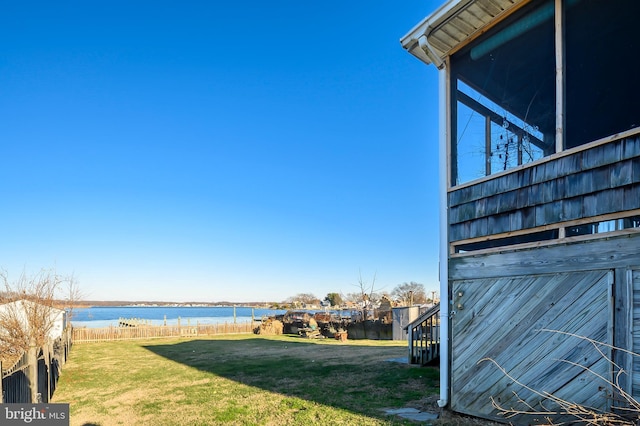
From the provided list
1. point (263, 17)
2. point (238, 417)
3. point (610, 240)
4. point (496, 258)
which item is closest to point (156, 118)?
point (263, 17)

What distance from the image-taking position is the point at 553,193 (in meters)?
4.50

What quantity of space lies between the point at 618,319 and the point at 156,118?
18881mm

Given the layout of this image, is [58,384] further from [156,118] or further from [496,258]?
[156,118]

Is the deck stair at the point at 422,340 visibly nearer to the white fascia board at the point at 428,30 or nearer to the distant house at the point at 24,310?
the white fascia board at the point at 428,30

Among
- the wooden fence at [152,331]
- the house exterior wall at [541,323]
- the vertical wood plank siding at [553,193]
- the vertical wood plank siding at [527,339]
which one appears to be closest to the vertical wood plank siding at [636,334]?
the house exterior wall at [541,323]

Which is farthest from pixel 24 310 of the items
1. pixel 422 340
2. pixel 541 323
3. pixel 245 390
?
pixel 541 323

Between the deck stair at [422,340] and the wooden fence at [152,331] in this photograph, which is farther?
the wooden fence at [152,331]

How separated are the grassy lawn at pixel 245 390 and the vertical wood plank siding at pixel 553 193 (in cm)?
275

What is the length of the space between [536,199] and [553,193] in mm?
204

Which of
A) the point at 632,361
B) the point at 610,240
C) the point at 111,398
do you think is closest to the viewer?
the point at 632,361

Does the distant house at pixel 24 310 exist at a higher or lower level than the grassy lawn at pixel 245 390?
higher

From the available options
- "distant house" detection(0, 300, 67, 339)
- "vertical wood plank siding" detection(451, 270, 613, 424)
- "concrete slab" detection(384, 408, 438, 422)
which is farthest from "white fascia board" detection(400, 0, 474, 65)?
"distant house" detection(0, 300, 67, 339)

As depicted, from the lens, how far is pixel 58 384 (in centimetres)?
984

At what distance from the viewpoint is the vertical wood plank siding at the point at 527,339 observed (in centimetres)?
407
